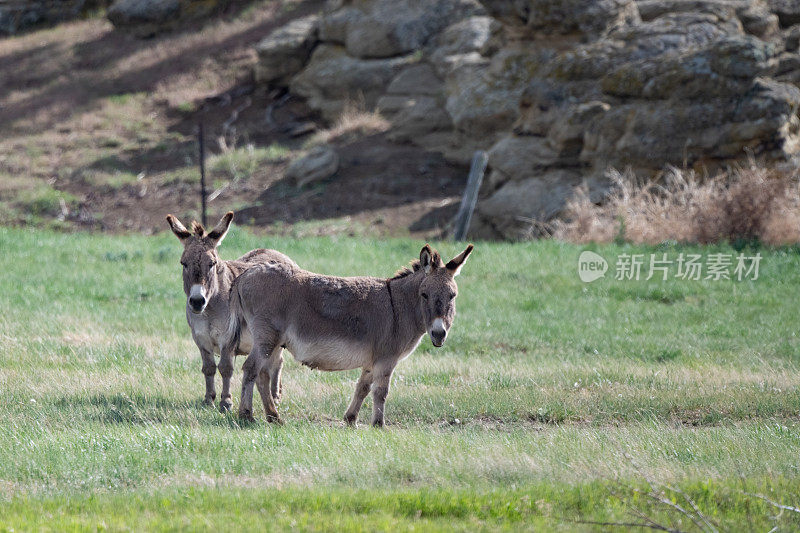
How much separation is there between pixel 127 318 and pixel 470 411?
7362 mm

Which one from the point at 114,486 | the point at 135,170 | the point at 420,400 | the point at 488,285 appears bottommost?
the point at 135,170

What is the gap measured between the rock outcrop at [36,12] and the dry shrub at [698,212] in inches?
1781

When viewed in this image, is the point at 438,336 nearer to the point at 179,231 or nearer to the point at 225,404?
the point at 225,404

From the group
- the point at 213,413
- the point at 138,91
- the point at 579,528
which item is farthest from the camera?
the point at 138,91

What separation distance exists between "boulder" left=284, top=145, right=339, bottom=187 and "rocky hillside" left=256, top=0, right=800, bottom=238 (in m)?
3.48

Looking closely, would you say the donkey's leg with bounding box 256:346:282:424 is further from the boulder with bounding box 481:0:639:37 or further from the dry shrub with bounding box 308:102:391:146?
the dry shrub with bounding box 308:102:391:146

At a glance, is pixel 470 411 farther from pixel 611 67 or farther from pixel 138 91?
pixel 138 91

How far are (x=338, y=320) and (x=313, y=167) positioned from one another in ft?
76.5

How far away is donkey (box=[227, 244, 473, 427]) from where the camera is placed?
9.38 m

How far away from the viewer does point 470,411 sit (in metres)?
10.4

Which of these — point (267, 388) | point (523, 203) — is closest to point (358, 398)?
point (267, 388)

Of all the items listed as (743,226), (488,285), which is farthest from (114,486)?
(743,226)

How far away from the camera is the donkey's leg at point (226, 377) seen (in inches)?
393

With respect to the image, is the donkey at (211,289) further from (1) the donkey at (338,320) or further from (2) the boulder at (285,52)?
(2) the boulder at (285,52)
